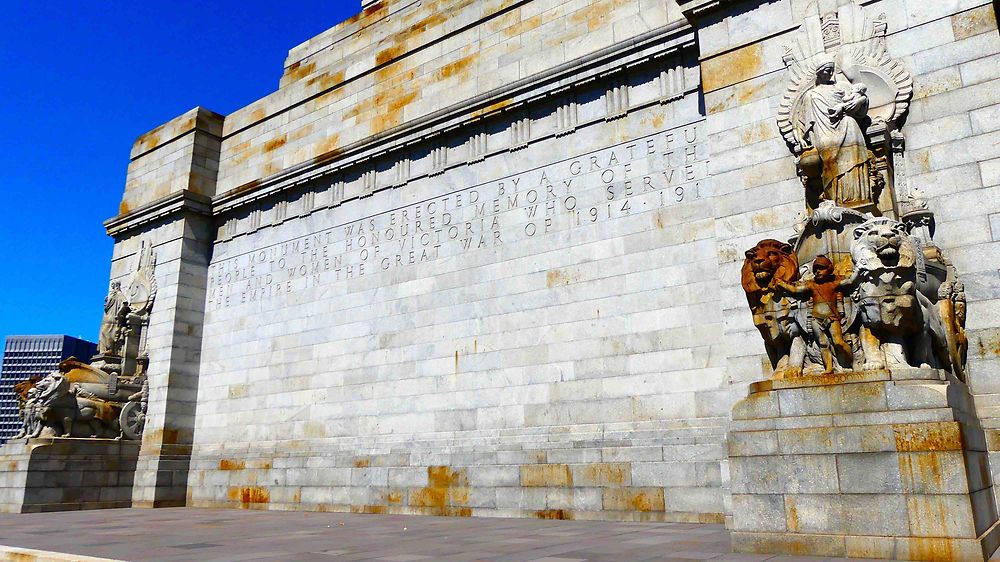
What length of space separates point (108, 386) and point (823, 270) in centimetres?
1970

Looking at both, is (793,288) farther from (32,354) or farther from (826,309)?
(32,354)

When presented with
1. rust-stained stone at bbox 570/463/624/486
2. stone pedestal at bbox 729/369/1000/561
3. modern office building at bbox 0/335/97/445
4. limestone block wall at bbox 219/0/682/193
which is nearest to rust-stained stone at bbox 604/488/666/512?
rust-stained stone at bbox 570/463/624/486

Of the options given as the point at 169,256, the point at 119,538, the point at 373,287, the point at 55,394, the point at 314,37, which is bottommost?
the point at 119,538

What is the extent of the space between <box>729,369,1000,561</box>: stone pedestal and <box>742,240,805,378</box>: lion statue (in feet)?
2.09

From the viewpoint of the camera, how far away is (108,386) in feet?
70.2

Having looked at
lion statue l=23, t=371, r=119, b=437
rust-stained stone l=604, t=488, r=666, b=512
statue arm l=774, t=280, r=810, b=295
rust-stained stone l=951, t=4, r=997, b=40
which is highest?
rust-stained stone l=951, t=4, r=997, b=40

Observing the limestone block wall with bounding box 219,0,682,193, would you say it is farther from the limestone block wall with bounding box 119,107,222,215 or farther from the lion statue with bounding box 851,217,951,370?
the lion statue with bounding box 851,217,951,370

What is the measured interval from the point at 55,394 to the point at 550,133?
594 inches

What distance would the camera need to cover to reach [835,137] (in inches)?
443

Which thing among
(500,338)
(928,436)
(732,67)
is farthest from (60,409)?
(928,436)

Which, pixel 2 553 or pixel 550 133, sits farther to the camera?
pixel 550 133

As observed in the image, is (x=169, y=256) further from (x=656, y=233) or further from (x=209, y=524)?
(x=656, y=233)

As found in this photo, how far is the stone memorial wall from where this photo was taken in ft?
39.2

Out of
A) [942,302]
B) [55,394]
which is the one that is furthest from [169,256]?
[942,302]
